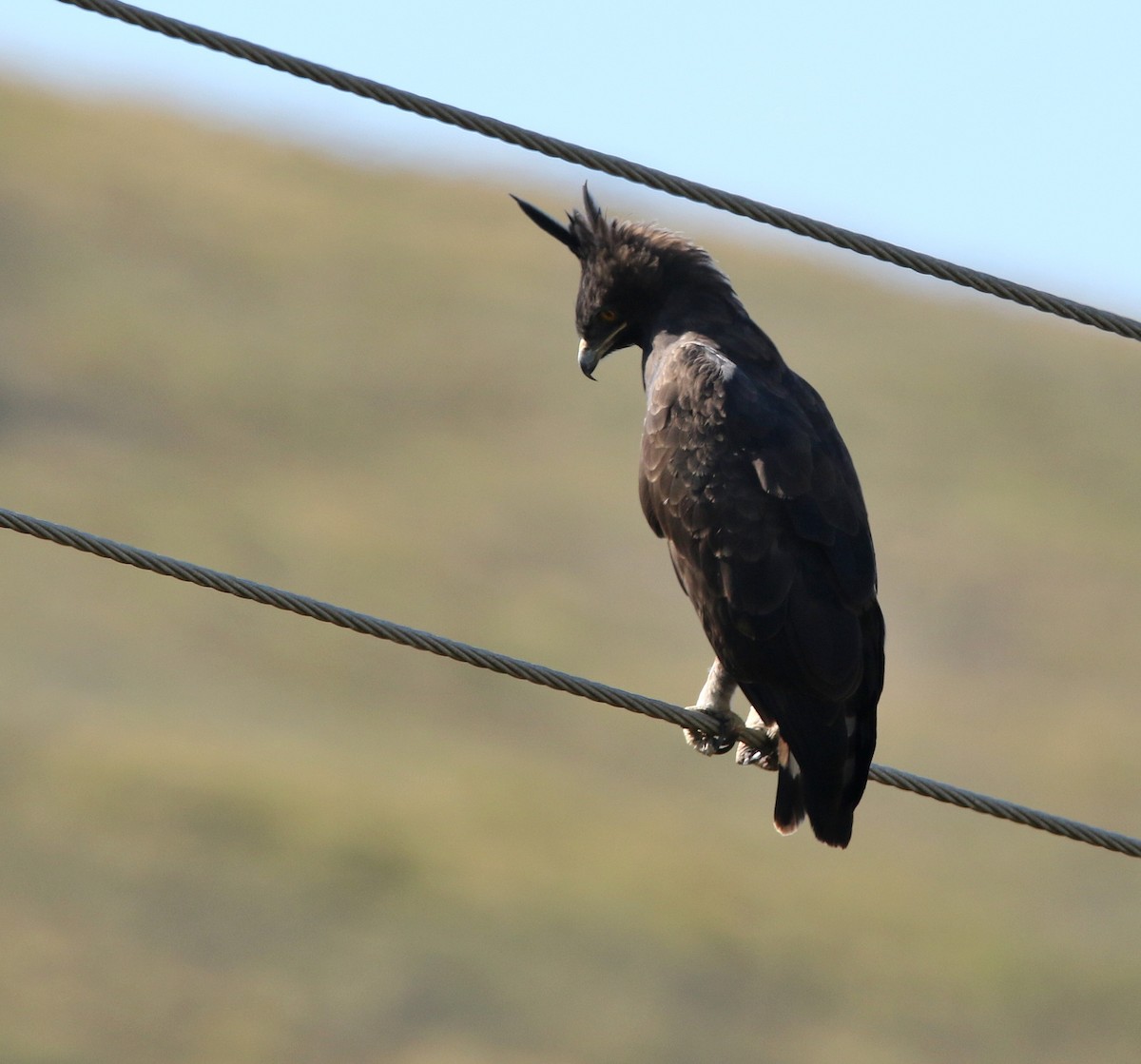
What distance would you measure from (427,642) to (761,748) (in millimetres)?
2634

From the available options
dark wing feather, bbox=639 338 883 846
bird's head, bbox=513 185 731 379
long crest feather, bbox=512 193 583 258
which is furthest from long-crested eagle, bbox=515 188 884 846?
long crest feather, bbox=512 193 583 258

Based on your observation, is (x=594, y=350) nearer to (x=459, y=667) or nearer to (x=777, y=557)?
(x=777, y=557)

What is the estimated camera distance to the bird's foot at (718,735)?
856cm

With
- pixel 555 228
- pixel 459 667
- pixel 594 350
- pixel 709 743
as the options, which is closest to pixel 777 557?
pixel 709 743

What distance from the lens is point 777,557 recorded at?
322 inches

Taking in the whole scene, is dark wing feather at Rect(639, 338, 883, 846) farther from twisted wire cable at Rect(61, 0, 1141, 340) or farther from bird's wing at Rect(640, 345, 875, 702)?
twisted wire cable at Rect(61, 0, 1141, 340)

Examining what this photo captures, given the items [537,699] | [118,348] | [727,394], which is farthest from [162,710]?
[727,394]

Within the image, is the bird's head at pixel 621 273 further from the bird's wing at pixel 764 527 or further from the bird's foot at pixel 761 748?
the bird's foot at pixel 761 748

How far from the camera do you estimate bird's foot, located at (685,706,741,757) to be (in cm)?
856

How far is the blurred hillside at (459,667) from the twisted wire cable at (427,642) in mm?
18518

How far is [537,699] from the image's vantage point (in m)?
38.1

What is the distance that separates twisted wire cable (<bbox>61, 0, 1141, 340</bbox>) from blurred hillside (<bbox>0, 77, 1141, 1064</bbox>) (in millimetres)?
19205

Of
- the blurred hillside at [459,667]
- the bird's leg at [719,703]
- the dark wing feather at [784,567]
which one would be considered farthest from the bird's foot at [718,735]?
the blurred hillside at [459,667]

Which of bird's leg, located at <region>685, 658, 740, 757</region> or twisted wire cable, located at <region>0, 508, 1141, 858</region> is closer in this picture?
twisted wire cable, located at <region>0, 508, 1141, 858</region>
